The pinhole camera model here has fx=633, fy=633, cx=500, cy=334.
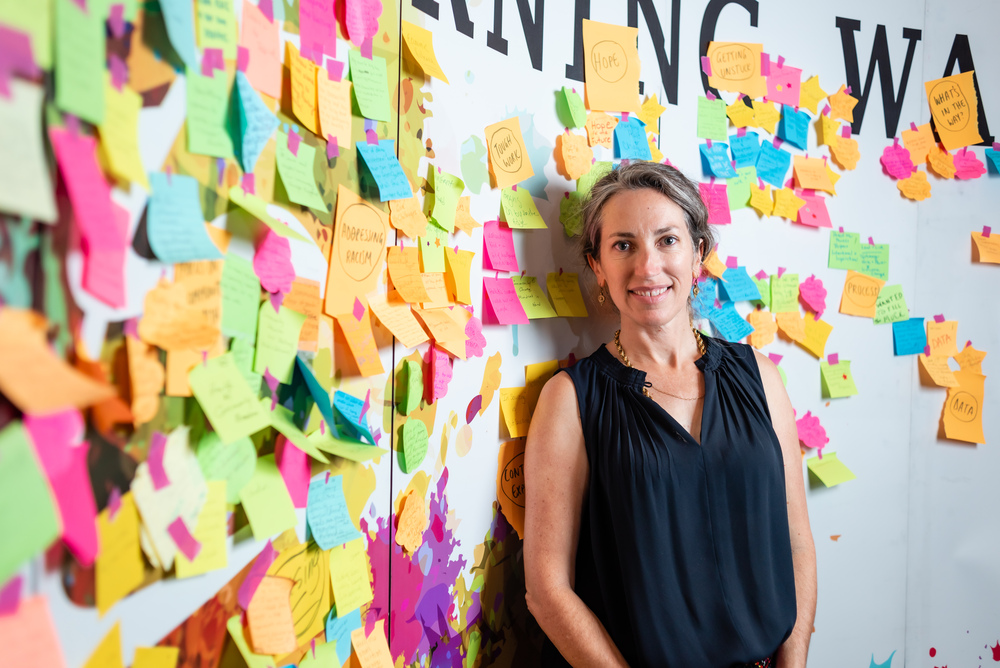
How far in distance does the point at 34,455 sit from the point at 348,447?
0.41m

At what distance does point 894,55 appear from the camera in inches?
64.7

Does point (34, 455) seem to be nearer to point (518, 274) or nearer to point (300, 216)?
point (300, 216)

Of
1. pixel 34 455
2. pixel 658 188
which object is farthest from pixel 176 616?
pixel 658 188

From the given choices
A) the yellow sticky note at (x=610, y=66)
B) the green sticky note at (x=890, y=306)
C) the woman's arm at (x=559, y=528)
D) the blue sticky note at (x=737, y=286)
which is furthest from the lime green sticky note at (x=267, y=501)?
the green sticky note at (x=890, y=306)

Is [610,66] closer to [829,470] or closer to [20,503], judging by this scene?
[829,470]

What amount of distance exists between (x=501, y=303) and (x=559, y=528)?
434mm

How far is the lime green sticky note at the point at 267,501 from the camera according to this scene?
77cm

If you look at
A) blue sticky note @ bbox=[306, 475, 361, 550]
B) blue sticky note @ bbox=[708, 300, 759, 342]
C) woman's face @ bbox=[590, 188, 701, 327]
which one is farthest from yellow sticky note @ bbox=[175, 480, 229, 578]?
blue sticky note @ bbox=[708, 300, 759, 342]

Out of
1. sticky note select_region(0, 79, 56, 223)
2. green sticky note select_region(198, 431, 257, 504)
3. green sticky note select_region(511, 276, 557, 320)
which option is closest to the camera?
sticky note select_region(0, 79, 56, 223)

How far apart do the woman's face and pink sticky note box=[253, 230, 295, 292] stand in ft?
2.20

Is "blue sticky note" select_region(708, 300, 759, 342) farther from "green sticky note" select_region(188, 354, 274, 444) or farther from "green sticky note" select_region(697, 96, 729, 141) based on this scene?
"green sticky note" select_region(188, 354, 274, 444)

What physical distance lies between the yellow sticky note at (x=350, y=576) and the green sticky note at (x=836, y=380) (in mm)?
1234

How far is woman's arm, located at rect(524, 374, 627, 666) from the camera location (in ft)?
3.76

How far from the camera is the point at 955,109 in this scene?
1667 millimetres
